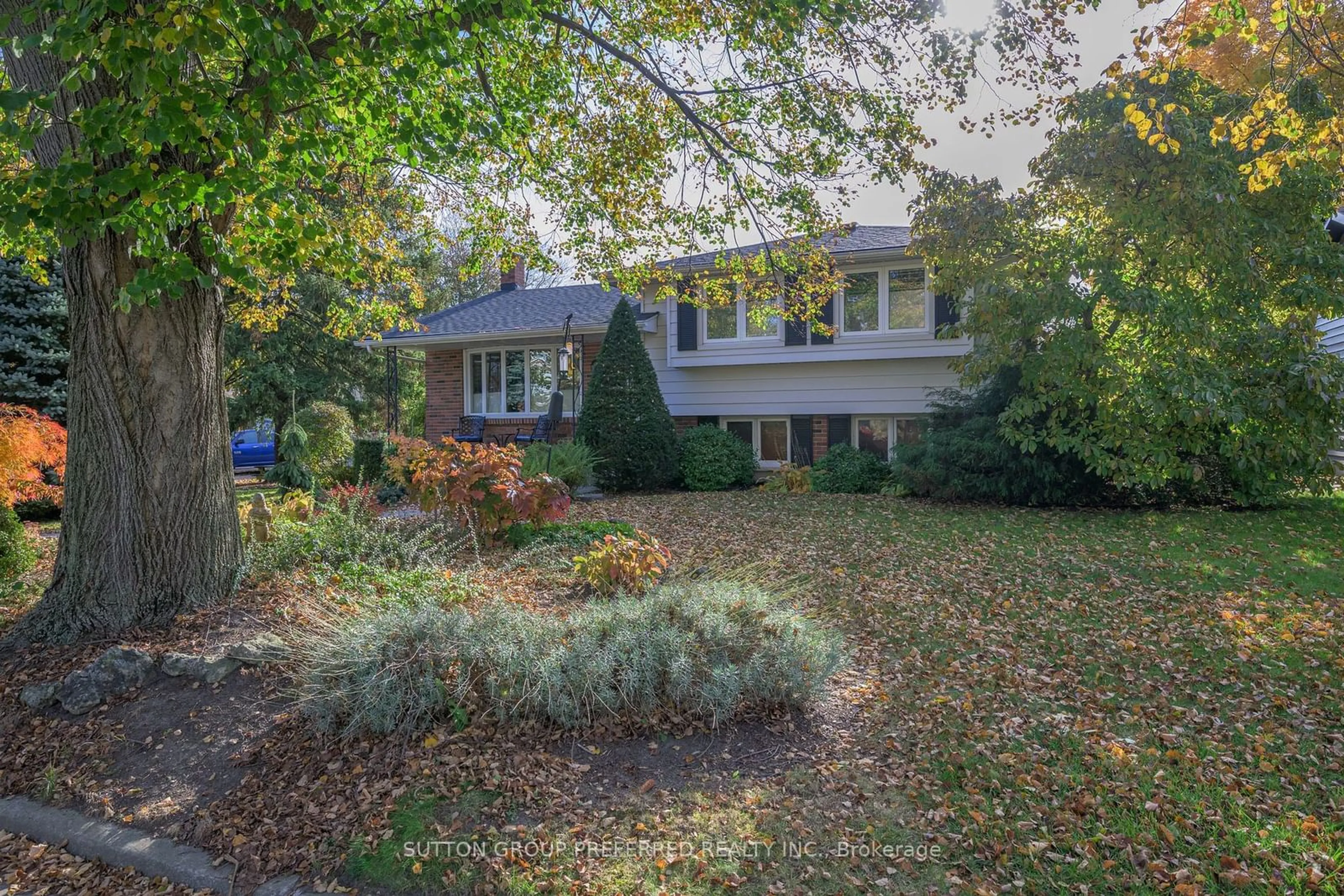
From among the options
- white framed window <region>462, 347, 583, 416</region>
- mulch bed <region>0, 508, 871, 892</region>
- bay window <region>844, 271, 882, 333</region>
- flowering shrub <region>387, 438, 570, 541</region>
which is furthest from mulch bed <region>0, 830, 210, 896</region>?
white framed window <region>462, 347, 583, 416</region>

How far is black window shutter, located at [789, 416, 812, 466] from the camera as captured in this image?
1396 cm

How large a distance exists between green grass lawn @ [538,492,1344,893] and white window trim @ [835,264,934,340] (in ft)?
19.3

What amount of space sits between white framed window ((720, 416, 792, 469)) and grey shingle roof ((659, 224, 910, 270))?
306 cm

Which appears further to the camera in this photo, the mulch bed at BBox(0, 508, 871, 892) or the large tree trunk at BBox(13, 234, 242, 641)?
the large tree trunk at BBox(13, 234, 242, 641)

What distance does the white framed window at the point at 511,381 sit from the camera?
16391 millimetres

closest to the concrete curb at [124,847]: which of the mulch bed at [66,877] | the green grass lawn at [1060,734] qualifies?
the mulch bed at [66,877]

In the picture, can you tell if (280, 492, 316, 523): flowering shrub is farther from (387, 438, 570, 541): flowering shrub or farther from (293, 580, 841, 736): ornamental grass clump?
(293, 580, 841, 736): ornamental grass clump

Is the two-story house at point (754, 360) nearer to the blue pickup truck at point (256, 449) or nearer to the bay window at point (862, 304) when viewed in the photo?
the bay window at point (862, 304)

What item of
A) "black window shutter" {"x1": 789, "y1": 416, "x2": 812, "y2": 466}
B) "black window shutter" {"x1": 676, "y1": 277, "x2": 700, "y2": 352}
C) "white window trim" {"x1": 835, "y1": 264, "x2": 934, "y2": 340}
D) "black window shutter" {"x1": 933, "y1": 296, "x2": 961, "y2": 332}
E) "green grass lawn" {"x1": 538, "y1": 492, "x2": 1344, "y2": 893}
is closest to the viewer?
"green grass lawn" {"x1": 538, "y1": 492, "x2": 1344, "y2": 893}

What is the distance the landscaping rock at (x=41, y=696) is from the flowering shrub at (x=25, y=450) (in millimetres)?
2628

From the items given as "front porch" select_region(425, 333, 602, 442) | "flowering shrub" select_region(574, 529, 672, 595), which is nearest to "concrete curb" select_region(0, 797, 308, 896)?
"flowering shrub" select_region(574, 529, 672, 595)

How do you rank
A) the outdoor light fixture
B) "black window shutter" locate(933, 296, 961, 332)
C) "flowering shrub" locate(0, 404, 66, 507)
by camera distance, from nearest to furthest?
"flowering shrub" locate(0, 404, 66, 507)
"black window shutter" locate(933, 296, 961, 332)
the outdoor light fixture

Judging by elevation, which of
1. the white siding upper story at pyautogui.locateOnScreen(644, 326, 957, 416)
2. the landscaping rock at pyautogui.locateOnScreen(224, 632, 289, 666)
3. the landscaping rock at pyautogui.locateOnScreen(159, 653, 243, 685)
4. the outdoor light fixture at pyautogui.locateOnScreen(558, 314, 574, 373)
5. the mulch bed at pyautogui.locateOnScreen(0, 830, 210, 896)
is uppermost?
the outdoor light fixture at pyautogui.locateOnScreen(558, 314, 574, 373)

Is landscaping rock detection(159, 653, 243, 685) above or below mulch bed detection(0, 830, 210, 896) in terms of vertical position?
above
